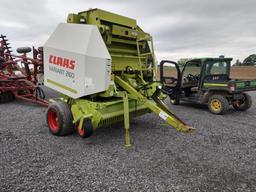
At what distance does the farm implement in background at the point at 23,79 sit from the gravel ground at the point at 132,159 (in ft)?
8.83

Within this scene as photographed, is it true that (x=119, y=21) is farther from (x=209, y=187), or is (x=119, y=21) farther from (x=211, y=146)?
(x=209, y=187)

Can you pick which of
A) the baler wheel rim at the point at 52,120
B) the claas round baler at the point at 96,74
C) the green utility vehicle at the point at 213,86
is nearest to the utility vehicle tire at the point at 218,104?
the green utility vehicle at the point at 213,86

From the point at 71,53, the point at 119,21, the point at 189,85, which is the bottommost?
the point at 189,85

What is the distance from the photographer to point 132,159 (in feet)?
10.3

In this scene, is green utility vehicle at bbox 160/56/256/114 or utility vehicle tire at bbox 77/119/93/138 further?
green utility vehicle at bbox 160/56/256/114

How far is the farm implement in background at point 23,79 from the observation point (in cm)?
723

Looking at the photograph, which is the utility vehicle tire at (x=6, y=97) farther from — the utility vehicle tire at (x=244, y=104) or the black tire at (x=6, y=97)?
the utility vehicle tire at (x=244, y=104)

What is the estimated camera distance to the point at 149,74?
5.10 meters

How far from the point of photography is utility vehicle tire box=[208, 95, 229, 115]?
6.00m

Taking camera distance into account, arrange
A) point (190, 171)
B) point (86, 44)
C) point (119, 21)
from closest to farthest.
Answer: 1. point (190, 171)
2. point (86, 44)
3. point (119, 21)

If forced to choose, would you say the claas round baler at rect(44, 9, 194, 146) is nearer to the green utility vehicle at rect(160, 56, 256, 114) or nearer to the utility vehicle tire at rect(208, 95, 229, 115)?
the green utility vehicle at rect(160, 56, 256, 114)

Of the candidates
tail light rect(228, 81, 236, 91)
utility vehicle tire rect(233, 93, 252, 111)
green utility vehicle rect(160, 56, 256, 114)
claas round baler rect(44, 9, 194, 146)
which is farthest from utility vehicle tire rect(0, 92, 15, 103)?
utility vehicle tire rect(233, 93, 252, 111)

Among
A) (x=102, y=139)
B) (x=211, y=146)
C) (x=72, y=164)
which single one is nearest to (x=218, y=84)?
(x=211, y=146)

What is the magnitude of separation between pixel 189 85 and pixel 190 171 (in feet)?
15.9
